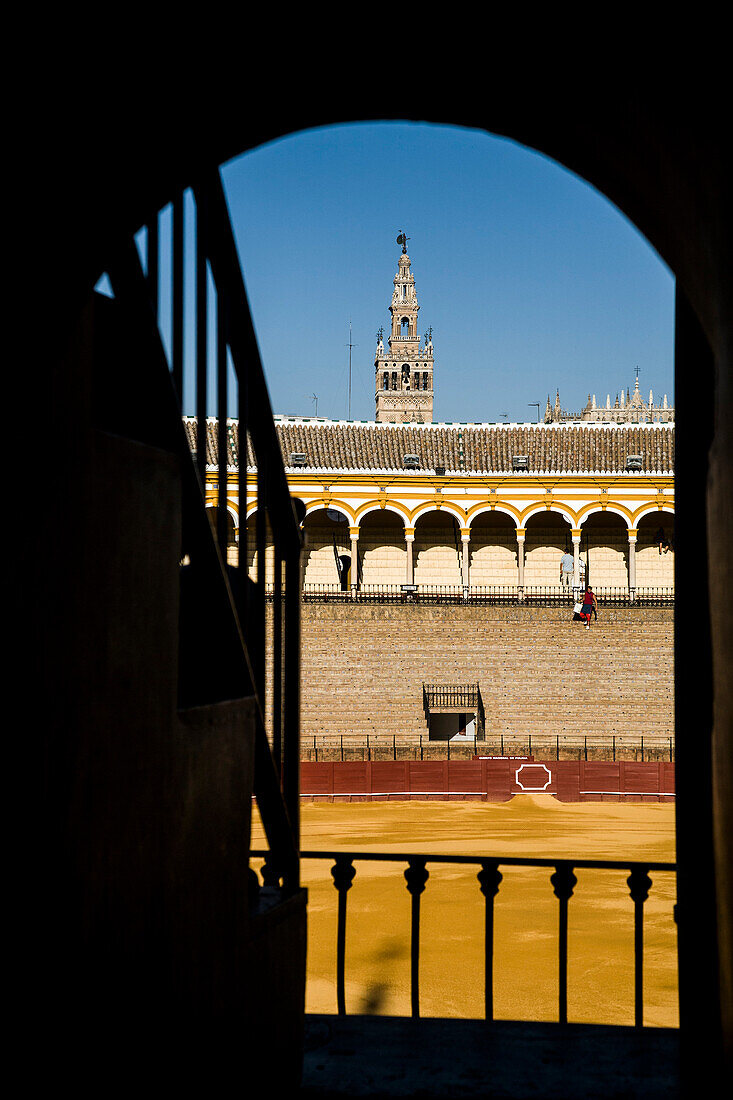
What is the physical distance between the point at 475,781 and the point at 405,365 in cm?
7443

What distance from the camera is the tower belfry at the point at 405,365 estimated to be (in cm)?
9019

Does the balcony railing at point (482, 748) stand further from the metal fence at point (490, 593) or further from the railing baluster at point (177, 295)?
the railing baluster at point (177, 295)

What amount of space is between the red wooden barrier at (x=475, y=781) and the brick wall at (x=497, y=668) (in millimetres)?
2377

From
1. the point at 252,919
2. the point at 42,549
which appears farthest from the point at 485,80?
the point at 252,919

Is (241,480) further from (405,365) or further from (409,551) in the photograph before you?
(405,365)

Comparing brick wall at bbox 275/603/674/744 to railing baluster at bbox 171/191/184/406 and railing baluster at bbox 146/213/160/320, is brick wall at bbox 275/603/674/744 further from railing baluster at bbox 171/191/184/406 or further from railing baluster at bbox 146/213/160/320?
railing baluster at bbox 146/213/160/320

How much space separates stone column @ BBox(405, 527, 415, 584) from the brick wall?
8.08 m

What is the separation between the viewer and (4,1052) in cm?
145

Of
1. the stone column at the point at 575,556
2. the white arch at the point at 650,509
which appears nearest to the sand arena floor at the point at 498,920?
the stone column at the point at 575,556

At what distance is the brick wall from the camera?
2228 cm

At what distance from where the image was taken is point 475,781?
1902 centimetres

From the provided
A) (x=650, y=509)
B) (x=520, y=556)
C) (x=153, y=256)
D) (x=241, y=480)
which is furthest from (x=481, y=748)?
(x=153, y=256)

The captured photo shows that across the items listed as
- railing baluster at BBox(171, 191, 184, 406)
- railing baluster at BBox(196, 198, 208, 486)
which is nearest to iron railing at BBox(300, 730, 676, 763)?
railing baluster at BBox(196, 198, 208, 486)

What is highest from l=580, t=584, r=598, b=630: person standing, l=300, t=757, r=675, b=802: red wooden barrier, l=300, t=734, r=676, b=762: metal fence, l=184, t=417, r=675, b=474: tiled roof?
l=184, t=417, r=675, b=474: tiled roof
